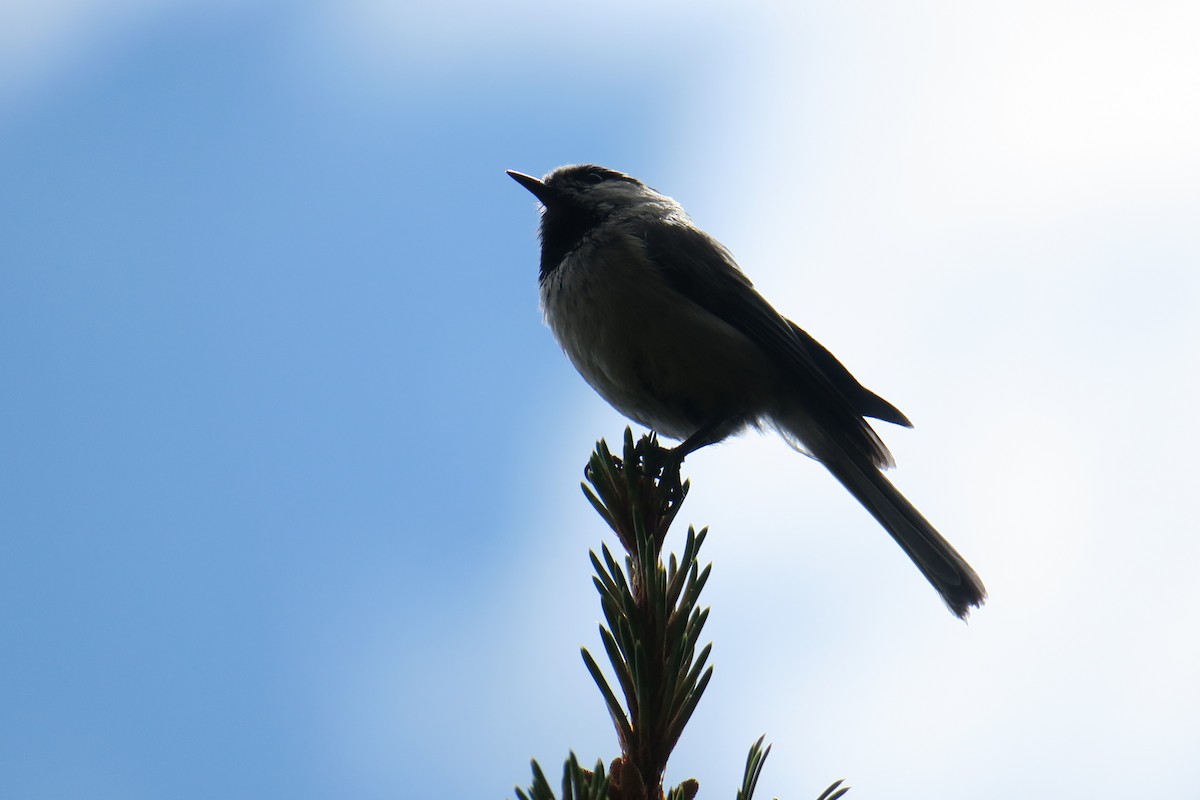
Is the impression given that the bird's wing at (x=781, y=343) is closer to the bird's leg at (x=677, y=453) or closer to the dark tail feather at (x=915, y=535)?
the dark tail feather at (x=915, y=535)

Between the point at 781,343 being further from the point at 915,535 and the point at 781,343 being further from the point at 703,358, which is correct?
the point at 915,535

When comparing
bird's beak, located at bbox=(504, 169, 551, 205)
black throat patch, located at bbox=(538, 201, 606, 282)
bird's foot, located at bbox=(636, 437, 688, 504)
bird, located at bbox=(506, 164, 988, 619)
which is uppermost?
bird's beak, located at bbox=(504, 169, 551, 205)

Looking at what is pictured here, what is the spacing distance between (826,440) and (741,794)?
143 inches

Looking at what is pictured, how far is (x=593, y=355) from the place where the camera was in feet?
15.3

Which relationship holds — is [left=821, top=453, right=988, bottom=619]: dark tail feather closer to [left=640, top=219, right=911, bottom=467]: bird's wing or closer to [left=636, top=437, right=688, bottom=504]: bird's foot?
[left=640, top=219, right=911, bottom=467]: bird's wing

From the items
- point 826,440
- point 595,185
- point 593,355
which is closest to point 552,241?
point 595,185

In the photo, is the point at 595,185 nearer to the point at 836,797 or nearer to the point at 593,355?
the point at 593,355

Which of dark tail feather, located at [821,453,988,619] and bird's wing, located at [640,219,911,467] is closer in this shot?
dark tail feather, located at [821,453,988,619]

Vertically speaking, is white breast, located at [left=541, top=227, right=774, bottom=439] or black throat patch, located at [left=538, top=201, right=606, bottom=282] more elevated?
black throat patch, located at [left=538, top=201, right=606, bottom=282]

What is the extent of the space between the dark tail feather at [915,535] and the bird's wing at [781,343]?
13 centimetres

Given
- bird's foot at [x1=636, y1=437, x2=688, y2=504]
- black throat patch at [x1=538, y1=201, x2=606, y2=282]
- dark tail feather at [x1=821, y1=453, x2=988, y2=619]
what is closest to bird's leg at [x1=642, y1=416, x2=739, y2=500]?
bird's foot at [x1=636, y1=437, x2=688, y2=504]

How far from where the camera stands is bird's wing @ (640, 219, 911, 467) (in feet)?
16.6

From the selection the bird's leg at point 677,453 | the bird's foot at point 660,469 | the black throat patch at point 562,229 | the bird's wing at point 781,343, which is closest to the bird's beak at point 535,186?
the black throat patch at point 562,229

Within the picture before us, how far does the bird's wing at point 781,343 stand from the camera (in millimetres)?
5059
